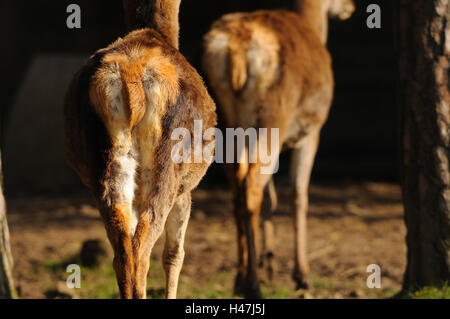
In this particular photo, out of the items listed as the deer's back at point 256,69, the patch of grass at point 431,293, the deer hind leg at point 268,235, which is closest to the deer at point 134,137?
the deer's back at point 256,69

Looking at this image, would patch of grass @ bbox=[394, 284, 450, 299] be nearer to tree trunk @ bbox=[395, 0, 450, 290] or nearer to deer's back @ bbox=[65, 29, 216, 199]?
tree trunk @ bbox=[395, 0, 450, 290]

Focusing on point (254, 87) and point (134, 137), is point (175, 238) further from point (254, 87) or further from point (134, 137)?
point (254, 87)

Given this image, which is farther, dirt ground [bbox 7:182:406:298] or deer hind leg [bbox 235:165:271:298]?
dirt ground [bbox 7:182:406:298]

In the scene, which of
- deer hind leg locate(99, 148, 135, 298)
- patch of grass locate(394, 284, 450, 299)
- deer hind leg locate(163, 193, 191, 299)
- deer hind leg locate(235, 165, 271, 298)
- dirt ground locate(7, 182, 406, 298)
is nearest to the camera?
deer hind leg locate(99, 148, 135, 298)

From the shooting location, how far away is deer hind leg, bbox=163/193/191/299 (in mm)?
3752

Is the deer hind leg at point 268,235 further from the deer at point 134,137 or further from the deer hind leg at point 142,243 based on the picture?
the deer hind leg at point 142,243

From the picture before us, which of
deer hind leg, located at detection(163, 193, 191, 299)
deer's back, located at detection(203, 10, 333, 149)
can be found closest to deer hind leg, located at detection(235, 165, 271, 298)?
deer's back, located at detection(203, 10, 333, 149)

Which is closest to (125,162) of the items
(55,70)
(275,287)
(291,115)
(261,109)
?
(261,109)

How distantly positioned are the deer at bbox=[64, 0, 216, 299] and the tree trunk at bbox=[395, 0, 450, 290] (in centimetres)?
178

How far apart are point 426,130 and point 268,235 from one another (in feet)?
5.81

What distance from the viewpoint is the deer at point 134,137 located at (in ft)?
10.4
